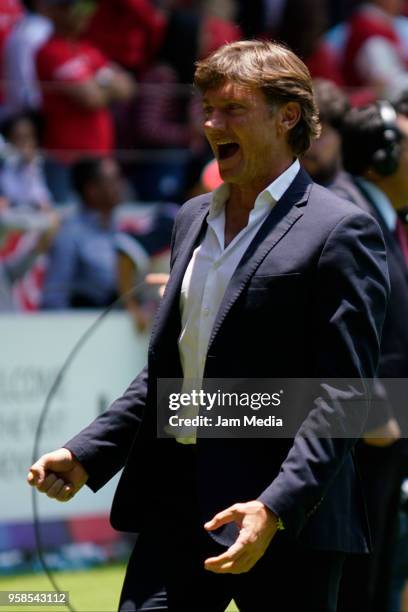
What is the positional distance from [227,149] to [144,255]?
3992 millimetres

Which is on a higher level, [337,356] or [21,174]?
[337,356]

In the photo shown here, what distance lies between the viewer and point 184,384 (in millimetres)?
3084

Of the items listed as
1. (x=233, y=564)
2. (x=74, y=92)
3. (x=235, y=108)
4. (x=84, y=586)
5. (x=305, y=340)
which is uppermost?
(x=235, y=108)

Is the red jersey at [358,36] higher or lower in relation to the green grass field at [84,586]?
higher

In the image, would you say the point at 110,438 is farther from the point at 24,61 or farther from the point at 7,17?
Answer: the point at 7,17

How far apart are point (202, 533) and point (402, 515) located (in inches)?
79.3

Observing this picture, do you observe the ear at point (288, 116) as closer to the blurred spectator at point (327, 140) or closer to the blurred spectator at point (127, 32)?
the blurred spectator at point (327, 140)

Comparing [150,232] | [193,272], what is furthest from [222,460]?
[150,232]

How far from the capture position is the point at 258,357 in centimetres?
291

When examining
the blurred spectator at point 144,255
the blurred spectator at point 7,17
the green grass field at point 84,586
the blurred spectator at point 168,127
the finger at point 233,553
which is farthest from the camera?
the blurred spectator at point 7,17

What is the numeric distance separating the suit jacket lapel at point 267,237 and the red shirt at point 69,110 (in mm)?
5421

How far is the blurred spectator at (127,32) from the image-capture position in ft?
30.3

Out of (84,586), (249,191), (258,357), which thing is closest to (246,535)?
(258,357)

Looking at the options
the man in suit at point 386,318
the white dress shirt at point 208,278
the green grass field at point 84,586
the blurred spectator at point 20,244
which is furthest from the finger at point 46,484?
the blurred spectator at point 20,244
